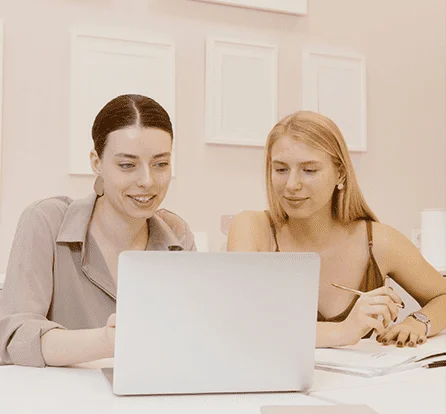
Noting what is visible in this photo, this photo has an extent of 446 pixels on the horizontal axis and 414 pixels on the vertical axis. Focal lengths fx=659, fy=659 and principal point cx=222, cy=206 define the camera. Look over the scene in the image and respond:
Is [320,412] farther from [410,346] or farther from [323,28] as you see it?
[323,28]

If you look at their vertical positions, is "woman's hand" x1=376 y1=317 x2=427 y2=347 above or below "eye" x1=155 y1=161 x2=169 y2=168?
below

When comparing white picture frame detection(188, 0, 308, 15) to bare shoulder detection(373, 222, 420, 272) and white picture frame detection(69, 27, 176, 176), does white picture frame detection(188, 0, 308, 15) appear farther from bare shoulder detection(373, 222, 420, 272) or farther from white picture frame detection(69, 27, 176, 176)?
bare shoulder detection(373, 222, 420, 272)

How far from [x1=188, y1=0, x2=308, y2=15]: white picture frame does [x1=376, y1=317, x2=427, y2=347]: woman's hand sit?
5.70ft

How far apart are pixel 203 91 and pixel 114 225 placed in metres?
1.35

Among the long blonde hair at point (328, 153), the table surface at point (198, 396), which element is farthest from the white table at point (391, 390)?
the long blonde hair at point (328, 153)

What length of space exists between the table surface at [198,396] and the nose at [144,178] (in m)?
0.45

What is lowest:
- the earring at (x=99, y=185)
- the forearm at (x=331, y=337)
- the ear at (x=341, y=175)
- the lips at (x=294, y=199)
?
the forearm at (x=331, y=337)

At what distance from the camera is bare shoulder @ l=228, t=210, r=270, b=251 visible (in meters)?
1.88

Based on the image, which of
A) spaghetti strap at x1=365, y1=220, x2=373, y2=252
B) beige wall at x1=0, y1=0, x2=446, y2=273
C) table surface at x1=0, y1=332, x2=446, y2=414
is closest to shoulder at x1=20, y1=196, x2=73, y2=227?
table surface at x1=0, y1=332, x2=446, y2=414

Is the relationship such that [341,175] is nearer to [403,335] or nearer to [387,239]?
[387,239]

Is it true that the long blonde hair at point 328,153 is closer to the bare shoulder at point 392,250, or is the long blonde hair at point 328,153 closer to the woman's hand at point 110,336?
the bare shoulder at point 392,250

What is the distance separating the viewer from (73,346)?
1.17 metres

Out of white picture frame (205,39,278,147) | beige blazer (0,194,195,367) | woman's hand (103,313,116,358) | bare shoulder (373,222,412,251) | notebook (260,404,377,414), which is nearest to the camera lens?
notebook (260,404,377,414)

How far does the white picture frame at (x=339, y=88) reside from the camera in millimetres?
3004
